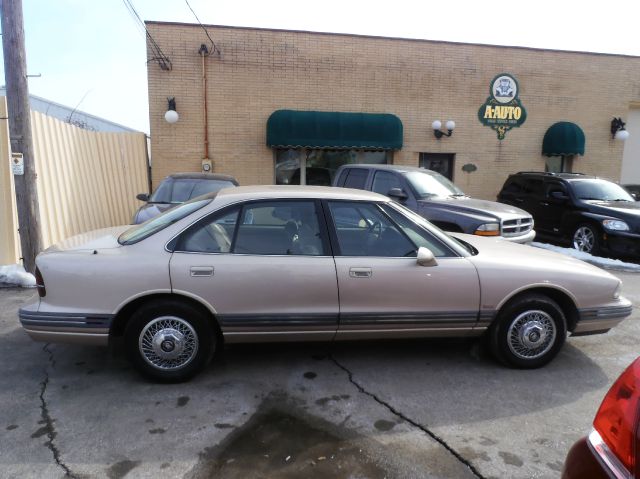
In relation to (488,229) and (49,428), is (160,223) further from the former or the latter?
(488,229)

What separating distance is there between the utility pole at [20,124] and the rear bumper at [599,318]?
663cm

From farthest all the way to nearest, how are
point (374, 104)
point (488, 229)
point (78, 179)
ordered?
point (374, 104), point (78, 179), point (488, 229)

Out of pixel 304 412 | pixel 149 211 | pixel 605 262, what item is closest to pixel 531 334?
pixel 304 412

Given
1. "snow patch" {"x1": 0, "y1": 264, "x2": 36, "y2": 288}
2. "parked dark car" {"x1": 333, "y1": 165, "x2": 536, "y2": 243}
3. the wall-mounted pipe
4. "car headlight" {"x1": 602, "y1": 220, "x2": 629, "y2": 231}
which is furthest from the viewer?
the wall-mounted pipe

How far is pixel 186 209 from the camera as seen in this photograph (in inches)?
157

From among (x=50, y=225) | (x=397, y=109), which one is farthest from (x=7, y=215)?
(x=397, y=109)

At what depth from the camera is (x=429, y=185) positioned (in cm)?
828

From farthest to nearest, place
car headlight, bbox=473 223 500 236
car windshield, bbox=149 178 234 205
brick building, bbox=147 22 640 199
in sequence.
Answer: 1. brick building, bbox=147 22 640 199
2. car windshield, bbox=149 178 234 205
3. car headlight, bbox=473 223 500 236

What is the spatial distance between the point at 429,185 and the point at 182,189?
4322 millimetres

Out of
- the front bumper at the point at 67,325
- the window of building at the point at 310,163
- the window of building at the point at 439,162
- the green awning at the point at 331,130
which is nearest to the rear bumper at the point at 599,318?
the front bumper at the point at 67,325

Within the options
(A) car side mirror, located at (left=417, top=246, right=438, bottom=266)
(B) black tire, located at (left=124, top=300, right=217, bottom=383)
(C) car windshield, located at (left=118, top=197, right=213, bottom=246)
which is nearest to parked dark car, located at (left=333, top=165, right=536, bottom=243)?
(A) car side mirror, located at (left=417, top=246, right=438, bottom=266)

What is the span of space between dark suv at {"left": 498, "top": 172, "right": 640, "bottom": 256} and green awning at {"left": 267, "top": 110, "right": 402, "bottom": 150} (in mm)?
3460

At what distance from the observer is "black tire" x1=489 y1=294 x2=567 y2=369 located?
3961mm

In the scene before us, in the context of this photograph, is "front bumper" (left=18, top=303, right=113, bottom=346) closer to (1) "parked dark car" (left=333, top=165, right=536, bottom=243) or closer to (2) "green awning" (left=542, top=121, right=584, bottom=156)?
(1) "parked dark car" (left=333, top=165, right=536, bottom=243)
